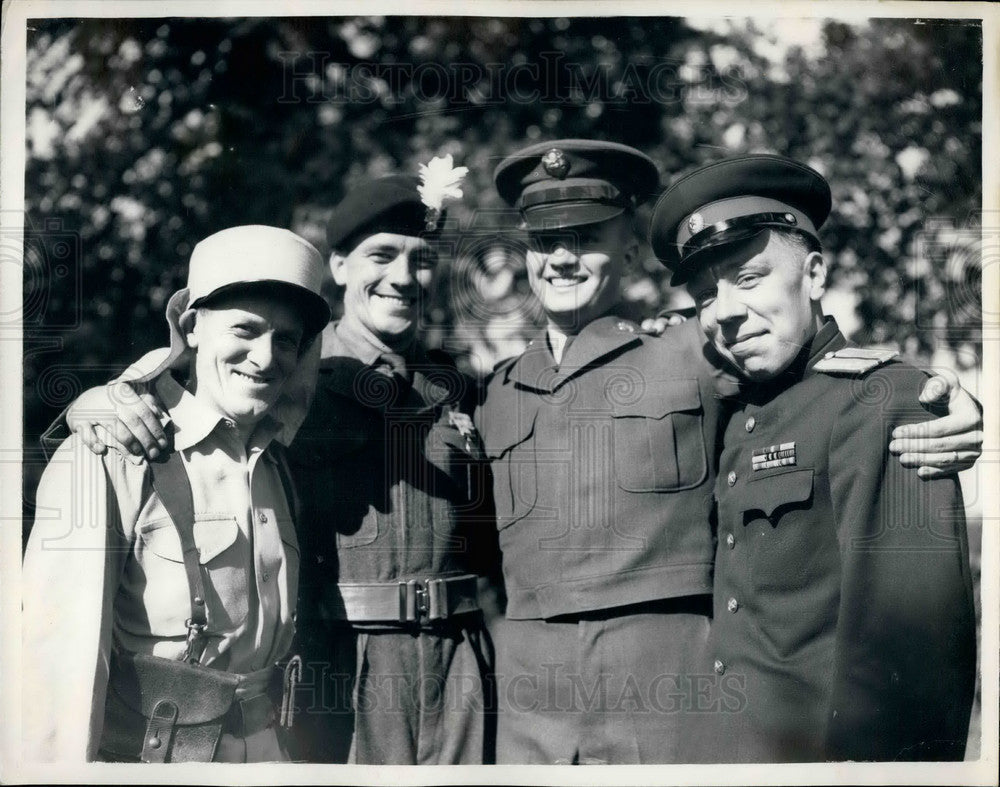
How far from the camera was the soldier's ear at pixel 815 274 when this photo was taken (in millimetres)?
3854

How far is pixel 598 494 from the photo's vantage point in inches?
153

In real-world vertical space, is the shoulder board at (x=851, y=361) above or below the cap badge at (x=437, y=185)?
below

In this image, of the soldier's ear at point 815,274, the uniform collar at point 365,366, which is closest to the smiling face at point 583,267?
the uniform collar at point 365,366

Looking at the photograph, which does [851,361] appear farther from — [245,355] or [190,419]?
[190,419]

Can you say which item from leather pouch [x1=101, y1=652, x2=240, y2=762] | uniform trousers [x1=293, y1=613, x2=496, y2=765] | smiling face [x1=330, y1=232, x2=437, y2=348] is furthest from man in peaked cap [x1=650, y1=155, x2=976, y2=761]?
leather pouch [x1=101, y1=652, x2=240, y2=762]

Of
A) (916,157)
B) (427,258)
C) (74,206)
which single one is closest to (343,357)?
(427,258)

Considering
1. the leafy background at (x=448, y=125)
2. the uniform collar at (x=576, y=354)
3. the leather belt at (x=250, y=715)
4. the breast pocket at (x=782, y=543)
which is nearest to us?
the breast pocket at (x=782, y=543)

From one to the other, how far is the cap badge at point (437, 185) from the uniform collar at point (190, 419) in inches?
36.4

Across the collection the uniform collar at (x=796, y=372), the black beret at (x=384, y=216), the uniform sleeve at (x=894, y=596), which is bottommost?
the uniform sleeve at (x=894, y=596)

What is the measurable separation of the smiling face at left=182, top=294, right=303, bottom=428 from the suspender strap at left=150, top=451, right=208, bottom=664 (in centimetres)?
27

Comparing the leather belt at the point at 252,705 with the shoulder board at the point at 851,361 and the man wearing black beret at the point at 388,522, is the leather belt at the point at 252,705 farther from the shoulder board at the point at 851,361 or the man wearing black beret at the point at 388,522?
the shoulder board at the point at 851,361

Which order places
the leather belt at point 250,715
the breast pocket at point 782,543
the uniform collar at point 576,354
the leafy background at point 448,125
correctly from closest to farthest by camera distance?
the breast pocket at point 782,543
the leather belt at point 250,715
the uniform collar at point 576,354
the leafy background at point 448,125

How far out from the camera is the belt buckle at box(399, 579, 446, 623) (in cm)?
378

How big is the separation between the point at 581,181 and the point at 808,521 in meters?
1.42
